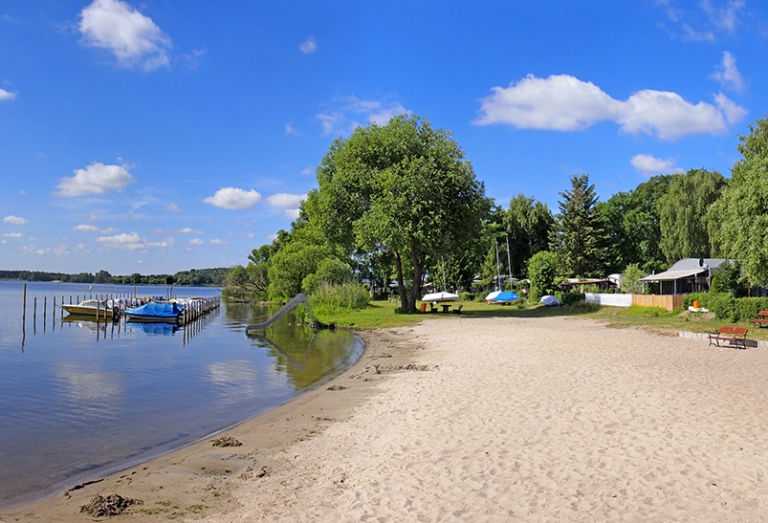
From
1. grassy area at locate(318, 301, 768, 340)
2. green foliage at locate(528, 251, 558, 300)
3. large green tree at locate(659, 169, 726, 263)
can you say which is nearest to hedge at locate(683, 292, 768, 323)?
grassy area at locate(318, 301, 768, 340)

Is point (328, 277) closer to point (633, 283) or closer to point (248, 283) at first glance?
point (633, 283)

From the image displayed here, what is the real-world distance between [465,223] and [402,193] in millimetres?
4810

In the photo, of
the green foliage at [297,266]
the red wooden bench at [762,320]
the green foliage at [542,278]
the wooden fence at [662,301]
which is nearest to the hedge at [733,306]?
the red wooden bench at [762,320]

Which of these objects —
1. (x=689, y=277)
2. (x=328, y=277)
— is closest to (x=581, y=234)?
(x=689, y=277)

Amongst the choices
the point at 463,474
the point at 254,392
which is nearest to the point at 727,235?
the point at 254,392

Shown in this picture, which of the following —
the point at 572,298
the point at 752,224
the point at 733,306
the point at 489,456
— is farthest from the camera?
the point at 572,298

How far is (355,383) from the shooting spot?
15438mm

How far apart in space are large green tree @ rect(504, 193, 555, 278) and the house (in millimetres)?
28362

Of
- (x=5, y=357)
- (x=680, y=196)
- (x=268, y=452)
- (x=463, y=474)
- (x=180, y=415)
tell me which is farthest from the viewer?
(x=680, y=196)

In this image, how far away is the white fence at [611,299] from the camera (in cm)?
3888

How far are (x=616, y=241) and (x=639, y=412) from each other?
68258 mm

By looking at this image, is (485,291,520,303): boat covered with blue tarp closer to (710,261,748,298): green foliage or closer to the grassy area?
the grassy area

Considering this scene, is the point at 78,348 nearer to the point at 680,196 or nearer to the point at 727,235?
the point at 727,235

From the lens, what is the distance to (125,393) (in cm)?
1563
